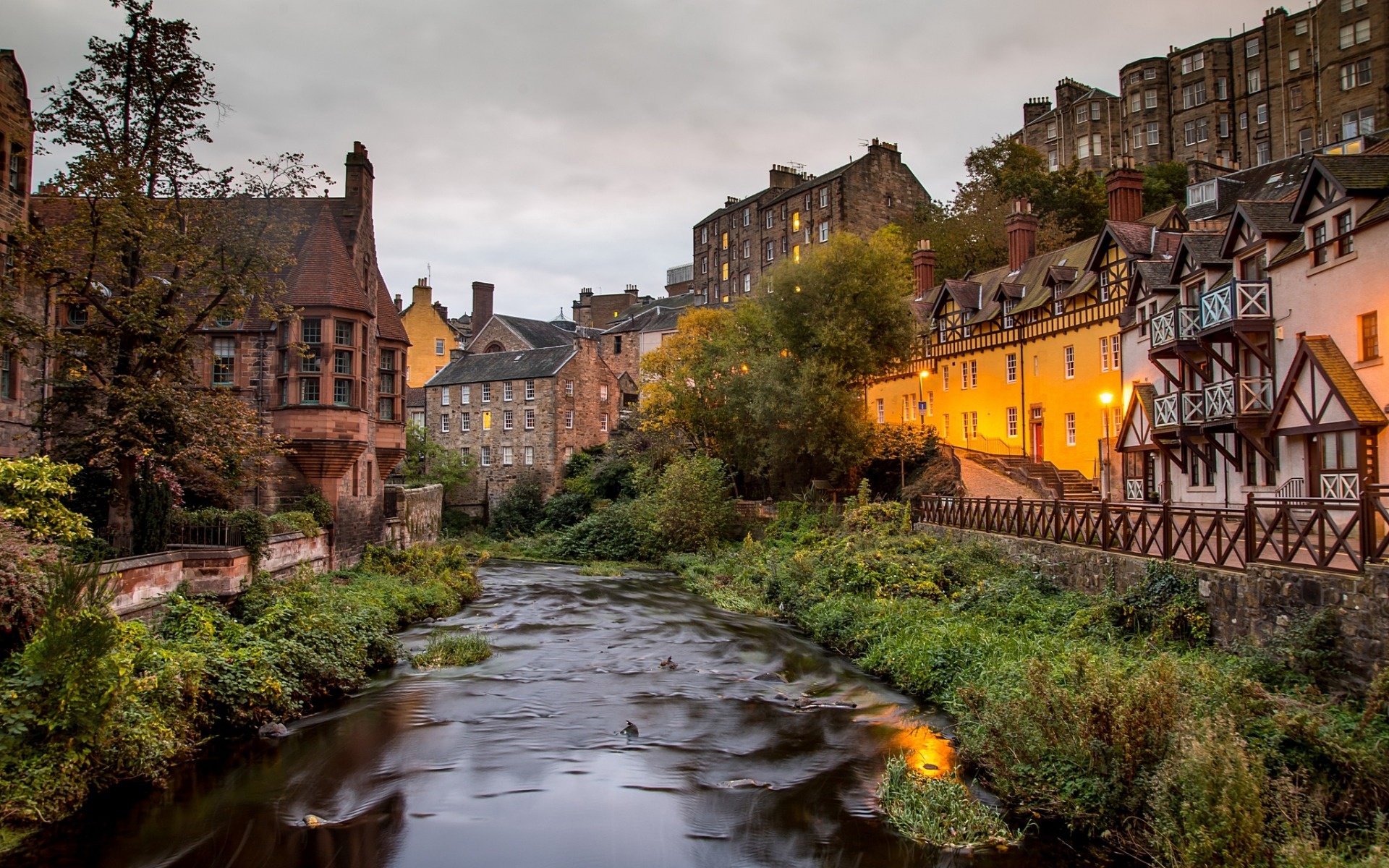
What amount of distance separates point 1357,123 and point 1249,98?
9530 millimetres

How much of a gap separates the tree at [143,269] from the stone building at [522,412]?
33952mm

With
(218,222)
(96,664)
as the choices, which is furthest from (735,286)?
(96,664)

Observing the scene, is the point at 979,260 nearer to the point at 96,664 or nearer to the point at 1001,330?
the point at 1001,330

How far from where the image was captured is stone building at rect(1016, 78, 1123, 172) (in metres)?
64.7

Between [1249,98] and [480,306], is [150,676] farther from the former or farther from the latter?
[1249,98]

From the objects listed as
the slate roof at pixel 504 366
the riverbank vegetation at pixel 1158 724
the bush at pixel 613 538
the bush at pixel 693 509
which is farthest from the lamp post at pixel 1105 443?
the slate roof at pixel 504 366

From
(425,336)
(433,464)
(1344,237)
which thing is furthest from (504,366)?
(1344,237)

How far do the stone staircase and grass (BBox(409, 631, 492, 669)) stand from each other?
19273mm

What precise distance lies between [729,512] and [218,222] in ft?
84.1

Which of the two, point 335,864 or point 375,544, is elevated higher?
point 375,544

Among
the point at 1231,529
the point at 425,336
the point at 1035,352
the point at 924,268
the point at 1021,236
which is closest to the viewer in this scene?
the point at 1231,529

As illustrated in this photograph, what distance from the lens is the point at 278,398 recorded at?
2406cm

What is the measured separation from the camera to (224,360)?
24625mm

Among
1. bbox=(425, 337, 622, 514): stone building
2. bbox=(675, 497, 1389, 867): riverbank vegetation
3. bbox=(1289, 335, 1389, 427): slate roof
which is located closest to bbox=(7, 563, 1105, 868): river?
bbox=(675, 497, 1389, 867): riverbank vegetation
